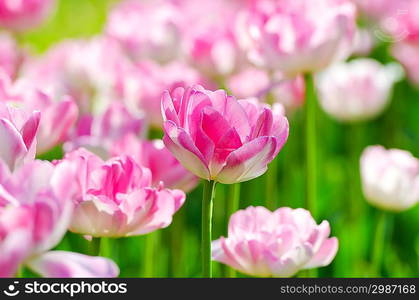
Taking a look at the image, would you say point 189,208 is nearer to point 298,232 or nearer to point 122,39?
point 122,39

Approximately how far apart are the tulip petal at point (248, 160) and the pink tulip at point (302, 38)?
0.45 metres

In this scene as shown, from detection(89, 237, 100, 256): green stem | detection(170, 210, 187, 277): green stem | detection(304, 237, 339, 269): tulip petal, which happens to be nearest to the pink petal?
detection(89, 237, 100, 256): green stem

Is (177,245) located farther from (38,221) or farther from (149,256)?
(38,221)

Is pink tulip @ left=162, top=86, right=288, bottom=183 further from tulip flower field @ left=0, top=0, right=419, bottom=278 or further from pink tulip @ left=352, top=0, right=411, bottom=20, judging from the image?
pink tulip @ left=352, top=0, right=411, bottom=20

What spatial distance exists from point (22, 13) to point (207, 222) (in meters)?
1.08

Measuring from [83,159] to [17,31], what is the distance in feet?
3.67

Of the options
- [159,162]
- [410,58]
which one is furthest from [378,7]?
[159,162]

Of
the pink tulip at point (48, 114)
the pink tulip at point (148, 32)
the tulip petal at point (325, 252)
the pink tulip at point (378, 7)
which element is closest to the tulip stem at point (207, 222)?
the tulip petal at point (325, 252)

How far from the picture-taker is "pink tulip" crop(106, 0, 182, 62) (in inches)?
58.0

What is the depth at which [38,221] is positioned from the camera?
0.52m

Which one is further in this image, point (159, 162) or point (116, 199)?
point (159, 162)

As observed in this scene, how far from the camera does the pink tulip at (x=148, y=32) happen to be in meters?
1.47

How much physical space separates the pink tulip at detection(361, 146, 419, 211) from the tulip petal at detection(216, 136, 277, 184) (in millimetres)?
453

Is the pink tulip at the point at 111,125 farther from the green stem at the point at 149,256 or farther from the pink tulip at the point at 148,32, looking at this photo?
the pink tulip at the point at 148,32
